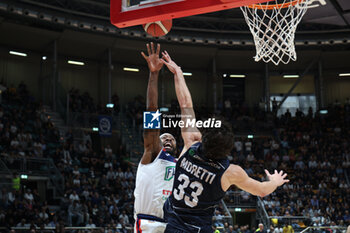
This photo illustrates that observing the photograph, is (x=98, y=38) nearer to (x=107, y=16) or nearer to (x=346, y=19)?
(x=107, y=16)

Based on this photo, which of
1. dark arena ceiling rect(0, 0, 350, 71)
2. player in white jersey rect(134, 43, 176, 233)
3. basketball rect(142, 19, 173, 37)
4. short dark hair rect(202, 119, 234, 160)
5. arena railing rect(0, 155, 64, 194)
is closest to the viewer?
short dark hair rect(202, 119, 234, 160)

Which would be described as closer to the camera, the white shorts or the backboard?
the white shorts

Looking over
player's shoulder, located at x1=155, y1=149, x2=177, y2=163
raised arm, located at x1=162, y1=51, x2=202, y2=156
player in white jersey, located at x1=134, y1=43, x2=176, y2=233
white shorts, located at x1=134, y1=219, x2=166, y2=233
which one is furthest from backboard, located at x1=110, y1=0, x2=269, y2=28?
white shorts, located at x1=134, y1=219, x2=166, y2=233

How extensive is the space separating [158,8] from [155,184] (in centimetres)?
225

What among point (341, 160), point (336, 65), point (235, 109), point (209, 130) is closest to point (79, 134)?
point (235, 109)

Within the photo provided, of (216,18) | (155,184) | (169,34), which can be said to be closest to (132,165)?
(169,34)

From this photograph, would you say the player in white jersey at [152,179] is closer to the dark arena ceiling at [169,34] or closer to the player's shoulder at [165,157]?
the player's shoulder at [165,157]

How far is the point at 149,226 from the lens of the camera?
457 cm

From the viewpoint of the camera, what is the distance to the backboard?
540 cm

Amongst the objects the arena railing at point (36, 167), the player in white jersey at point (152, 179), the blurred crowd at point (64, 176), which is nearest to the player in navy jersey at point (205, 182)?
the player in white jersey at point (152, 179)

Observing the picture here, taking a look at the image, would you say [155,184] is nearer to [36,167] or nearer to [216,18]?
[36,167]

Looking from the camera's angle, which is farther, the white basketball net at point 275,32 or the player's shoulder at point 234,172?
the white basketball net at point 275,32

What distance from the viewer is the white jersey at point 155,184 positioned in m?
4.68

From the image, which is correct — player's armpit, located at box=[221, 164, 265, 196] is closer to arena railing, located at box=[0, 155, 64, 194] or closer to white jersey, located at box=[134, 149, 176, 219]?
white jersey, located at box=[134, 149, 176, 219]
